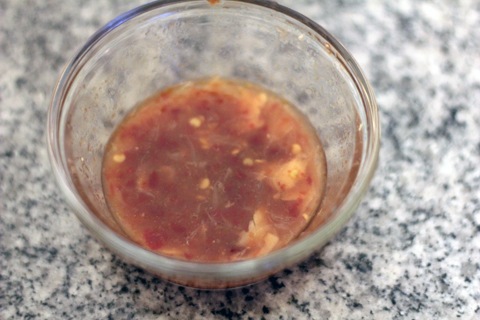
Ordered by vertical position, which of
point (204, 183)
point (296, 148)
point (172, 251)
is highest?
point (296, 148)

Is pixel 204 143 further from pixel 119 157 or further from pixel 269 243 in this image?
pixel 269 243

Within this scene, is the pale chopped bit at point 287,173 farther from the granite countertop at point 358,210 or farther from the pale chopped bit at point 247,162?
the granite countertop at point 358,210

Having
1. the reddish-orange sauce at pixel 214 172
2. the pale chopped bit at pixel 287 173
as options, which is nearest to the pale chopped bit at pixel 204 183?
the reddish-orange sauce at pixel 214 172

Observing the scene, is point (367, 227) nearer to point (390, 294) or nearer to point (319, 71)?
point (390, 294)

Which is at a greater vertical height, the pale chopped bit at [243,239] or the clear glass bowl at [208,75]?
the clear glass bowl at [208,75]

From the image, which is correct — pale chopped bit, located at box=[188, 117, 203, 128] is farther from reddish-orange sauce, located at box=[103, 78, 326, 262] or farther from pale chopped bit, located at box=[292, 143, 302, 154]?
pale chopped bit, located at box=[292, 143, 302, 154]

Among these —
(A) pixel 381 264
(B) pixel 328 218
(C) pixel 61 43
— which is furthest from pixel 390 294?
(C) pixel 61 43

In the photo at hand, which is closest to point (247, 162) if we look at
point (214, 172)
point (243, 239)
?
point (214, 172)
